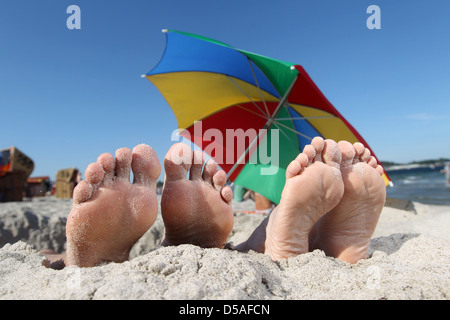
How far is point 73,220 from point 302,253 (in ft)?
2.60

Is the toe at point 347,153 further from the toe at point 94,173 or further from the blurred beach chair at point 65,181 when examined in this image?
the blurred beach chair at point 65,181

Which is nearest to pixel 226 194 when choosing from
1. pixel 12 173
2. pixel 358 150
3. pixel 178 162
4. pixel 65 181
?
pixel 178 162

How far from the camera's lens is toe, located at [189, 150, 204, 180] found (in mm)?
1072

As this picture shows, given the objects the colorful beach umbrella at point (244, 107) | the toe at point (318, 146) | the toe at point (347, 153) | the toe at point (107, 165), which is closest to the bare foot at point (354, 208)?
the toe at point (347, 153)

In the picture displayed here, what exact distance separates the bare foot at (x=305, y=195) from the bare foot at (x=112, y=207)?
1.56 ft

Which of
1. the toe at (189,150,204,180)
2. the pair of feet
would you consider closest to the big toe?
the pair of feet

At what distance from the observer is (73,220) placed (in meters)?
0.84

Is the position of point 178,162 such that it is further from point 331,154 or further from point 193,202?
point 331,154

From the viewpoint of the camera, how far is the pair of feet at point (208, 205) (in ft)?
2.83

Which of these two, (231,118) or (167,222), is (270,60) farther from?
(167,222)

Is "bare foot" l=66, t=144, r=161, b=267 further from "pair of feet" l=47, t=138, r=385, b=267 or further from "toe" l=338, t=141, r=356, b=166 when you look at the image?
"toe" l=338, t=141, r=356, b=166

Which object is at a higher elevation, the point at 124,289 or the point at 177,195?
the point at 177,195

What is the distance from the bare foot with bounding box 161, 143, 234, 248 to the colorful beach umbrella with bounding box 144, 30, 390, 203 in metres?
1.28
